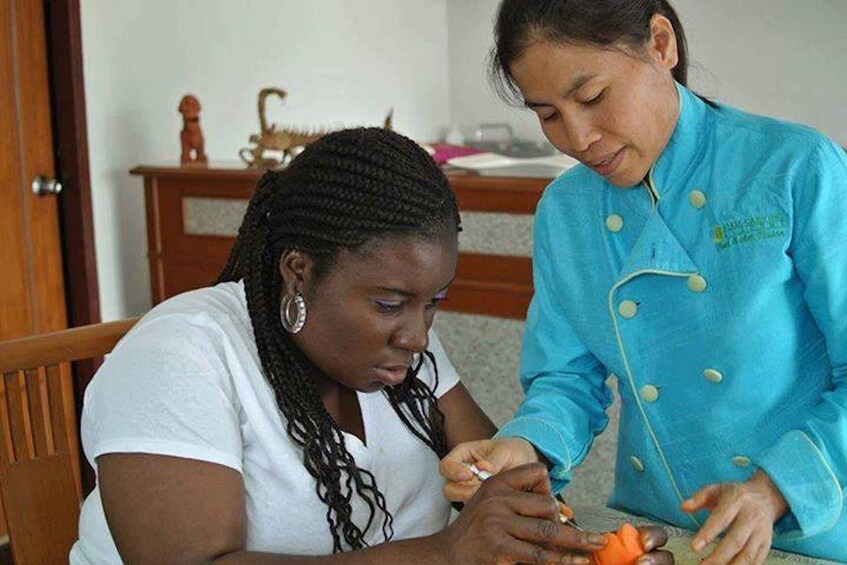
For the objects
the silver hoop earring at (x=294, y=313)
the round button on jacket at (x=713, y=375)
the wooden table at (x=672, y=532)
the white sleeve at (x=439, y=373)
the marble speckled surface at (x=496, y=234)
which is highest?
the silver hoop earring at (x=294, y=313)

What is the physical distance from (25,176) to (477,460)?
8.77 feet

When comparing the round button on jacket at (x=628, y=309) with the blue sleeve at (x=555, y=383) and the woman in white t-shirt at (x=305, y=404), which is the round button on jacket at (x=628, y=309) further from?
the woman in white t-shirt at (x=305, y=404)

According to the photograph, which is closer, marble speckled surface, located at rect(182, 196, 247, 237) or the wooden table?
the wooden table

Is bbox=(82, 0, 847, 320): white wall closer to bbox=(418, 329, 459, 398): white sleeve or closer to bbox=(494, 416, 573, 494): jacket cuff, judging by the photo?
bbox=(418, 329, 459, 398): white sleeve

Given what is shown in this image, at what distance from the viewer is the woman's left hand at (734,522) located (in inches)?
46.5

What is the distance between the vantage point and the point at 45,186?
12.1 feet

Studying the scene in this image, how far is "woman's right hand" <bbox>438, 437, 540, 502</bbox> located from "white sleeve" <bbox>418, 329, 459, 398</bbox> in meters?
0.23

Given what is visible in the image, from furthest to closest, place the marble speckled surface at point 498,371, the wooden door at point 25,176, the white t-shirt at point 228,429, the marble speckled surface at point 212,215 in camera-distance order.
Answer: the marble speckled surface at point 212,215 → the wooden door at point 25,176 → the marble speckled surface at point 498,371 → the white t-shirt at point 228,429

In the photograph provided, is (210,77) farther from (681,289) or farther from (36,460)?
(681,289)

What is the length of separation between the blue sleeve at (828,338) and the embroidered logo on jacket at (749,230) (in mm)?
19

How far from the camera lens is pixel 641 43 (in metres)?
1.33

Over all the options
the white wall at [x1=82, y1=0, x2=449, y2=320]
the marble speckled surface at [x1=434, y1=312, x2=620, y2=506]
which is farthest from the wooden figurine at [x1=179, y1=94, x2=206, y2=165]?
the marble speckled surface at [x1=434, y1=312, x2=620, y2=506]

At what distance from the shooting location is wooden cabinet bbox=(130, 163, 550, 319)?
324 centimetres

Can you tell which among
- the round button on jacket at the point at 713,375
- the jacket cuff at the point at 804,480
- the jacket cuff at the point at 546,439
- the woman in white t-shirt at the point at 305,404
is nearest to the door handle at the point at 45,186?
the woman in white t-shirt at the point at 305,404
